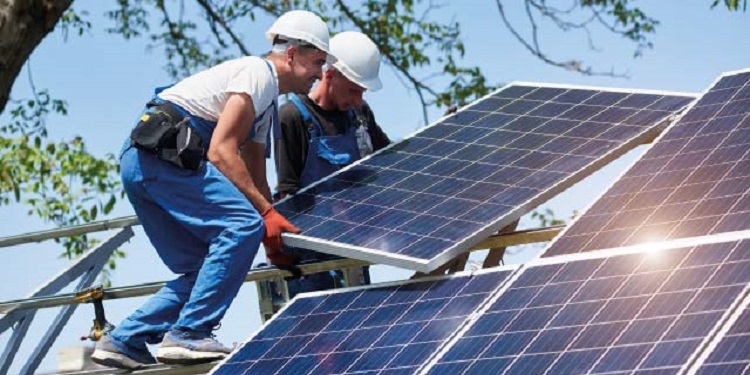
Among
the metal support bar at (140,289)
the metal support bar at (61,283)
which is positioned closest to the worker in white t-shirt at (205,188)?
the metal support bar at (140,289)

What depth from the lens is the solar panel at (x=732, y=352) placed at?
7.14m

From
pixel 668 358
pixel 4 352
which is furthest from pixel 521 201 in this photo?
pixel 4 352

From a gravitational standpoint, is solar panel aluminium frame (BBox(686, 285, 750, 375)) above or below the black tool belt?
below

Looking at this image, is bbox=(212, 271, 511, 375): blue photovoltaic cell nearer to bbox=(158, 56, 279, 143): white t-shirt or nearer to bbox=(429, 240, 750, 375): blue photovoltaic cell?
bbox=(429, 240, 750, 375): blue photovoltaic cell

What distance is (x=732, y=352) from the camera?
23.9 feet

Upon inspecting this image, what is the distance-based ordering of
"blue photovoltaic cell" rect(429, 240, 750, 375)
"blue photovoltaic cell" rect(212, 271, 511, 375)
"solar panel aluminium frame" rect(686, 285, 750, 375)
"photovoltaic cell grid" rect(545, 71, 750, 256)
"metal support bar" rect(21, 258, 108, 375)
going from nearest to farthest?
1. "solar panel aluminium frame" rect(686, 285, 750, 375)
2. "blue photovoltaic cell" rect(429, 240, 750, 375)
3. "blue photovoltaic cell" rect(212, 271, 511, 375)
4. "photovoltaic cell grid" rect(545, 71, 750, 256)
5. "metal support bar" rect(21, 258, 108, 375)

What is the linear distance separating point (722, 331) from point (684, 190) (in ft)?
6.63

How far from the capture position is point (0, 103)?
15203mm

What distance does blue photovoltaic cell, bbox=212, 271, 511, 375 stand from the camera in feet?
28.5

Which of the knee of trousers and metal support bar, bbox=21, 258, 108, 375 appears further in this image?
metal support bar, bbox=21, 258, 108, 375

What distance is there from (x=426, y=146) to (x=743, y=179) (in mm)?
2563

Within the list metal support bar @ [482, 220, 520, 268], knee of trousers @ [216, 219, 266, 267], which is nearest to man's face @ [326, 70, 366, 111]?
metal support bar @ [482, 220, 520, 268]

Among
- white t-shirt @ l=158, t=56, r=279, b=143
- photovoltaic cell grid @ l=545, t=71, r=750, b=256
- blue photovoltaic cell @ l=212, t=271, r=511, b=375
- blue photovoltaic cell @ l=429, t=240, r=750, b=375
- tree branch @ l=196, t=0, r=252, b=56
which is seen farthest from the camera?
tree branch @ l=196, t=0, r=252, b=56

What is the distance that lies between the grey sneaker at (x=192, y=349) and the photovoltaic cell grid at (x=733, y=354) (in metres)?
3.01
